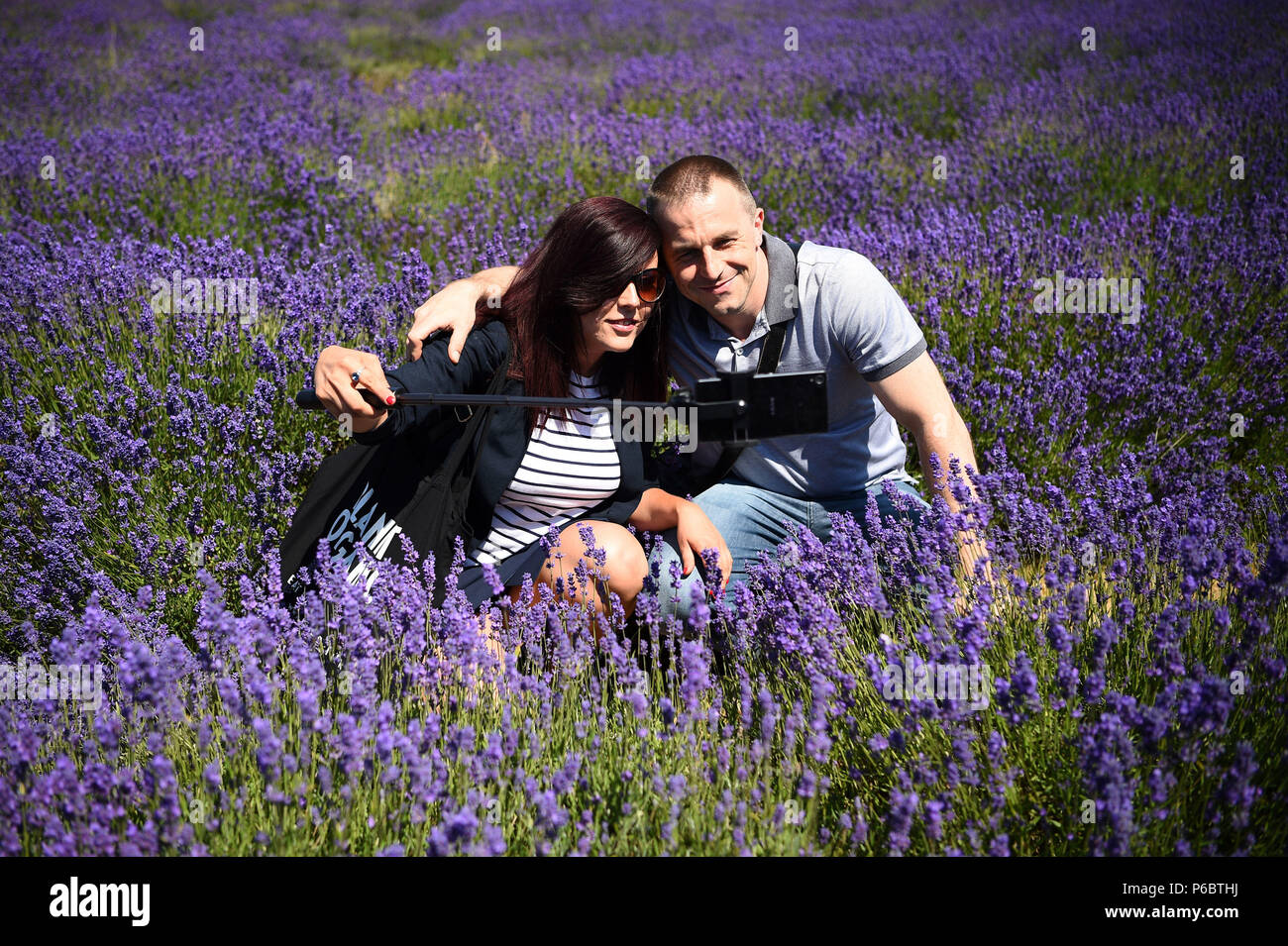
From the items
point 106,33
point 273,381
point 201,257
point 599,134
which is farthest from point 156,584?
point 106,33

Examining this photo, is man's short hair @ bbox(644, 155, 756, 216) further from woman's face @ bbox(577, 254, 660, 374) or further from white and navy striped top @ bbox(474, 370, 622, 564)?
white and navy striped top @ bbox(474, 370, 622, 564)

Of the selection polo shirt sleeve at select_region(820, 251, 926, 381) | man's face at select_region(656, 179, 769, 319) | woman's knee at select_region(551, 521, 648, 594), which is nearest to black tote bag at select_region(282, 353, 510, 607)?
woman's knee at select_region(551, 521, 648, 594)

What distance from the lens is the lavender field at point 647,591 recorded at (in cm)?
148

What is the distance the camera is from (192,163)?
4793 mm

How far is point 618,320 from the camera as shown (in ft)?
7.41

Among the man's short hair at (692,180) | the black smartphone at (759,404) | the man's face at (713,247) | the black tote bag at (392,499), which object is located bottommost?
the black tote bag at (392,499)

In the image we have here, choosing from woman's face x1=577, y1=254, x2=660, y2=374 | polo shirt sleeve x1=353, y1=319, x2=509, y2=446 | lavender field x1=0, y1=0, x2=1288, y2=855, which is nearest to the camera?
lavender field x1=0, y1=0, x2=1288, y2=855

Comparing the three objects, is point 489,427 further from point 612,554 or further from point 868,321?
point 868,321

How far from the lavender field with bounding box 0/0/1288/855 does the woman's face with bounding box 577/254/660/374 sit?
2.08 ft

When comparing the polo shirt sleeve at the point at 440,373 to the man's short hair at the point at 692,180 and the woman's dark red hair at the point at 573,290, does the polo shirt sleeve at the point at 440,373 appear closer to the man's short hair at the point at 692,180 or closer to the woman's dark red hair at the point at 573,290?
the woman's dark red hair at the point at 573,290

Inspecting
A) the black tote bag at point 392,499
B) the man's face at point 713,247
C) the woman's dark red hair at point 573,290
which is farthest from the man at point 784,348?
the black tote bag at point 392,499

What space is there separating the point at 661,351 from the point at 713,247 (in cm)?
31

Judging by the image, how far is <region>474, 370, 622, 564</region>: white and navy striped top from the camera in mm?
2381

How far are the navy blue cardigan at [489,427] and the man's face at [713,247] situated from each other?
1.39 feet
